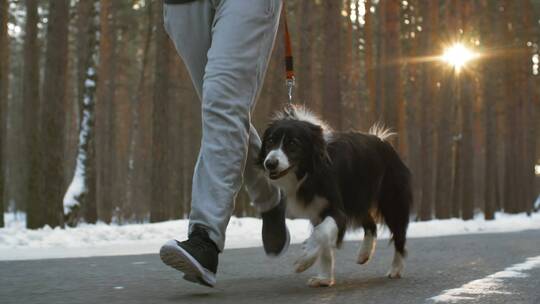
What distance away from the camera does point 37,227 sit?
14688 millimetres

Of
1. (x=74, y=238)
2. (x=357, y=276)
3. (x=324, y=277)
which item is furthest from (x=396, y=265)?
(x=74, y=238)

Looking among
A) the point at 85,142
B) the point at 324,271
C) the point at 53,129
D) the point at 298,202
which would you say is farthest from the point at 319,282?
the point at 85,142

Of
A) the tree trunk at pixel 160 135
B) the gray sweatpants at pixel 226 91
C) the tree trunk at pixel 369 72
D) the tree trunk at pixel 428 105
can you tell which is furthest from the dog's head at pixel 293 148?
Answer: the tree trunk at pixel 428 105

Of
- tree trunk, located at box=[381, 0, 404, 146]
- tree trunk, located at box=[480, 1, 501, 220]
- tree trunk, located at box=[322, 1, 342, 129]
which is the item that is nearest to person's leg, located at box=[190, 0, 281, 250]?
tree trunk, located at box=[322, 1, 342, 129]

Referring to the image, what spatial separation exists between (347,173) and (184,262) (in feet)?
5.57

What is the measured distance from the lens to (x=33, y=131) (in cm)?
1659

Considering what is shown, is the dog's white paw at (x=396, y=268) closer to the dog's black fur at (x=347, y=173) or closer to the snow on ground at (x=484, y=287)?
the dog's black fur at (x=347, y=173)

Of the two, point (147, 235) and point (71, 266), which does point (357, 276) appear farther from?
point (147, 235)

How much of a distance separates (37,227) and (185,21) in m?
11.0

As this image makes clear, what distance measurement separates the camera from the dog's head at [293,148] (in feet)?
15.5

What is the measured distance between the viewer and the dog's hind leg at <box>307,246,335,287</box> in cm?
466

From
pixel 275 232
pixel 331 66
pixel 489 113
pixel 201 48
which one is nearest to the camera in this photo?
pixel 201 48

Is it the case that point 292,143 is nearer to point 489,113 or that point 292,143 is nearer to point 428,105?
point 489,113

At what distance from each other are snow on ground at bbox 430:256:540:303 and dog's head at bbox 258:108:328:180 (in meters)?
1.15
